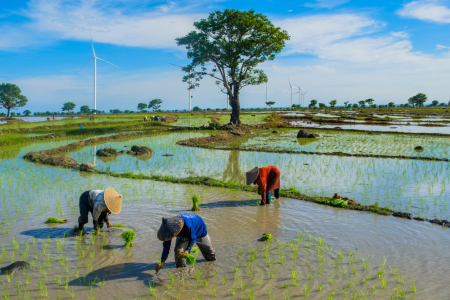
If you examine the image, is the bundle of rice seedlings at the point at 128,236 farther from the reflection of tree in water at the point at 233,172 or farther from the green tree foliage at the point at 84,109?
the green tree foliage at the point at 84,109

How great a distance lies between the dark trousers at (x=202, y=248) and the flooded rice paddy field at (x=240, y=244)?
128 millimetres

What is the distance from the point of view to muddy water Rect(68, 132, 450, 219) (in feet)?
24.8

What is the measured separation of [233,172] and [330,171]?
311cm

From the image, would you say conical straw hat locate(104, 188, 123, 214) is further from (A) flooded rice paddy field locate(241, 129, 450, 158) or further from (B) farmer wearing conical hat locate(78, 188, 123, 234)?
(A) flooded rice paddy field locate(241, 129, 450, 158)

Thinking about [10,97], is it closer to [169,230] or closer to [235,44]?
[235,44]

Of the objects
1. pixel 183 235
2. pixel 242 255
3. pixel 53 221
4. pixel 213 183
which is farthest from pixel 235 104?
pixel 183 235

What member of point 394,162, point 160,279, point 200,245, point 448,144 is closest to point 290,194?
point 200,245

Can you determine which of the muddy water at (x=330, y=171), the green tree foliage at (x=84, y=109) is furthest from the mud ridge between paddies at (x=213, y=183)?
the green tree foliage at (x=84, y=109)

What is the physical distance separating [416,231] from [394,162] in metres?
6.85

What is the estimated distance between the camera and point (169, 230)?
12.2 feet

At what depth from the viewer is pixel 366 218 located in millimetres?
6355

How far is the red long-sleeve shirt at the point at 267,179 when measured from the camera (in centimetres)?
682

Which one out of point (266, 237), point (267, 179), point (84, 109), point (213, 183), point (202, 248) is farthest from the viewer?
point (84, 109)

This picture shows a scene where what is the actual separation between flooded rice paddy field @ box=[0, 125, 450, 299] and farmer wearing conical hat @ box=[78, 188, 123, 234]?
0.30 m
